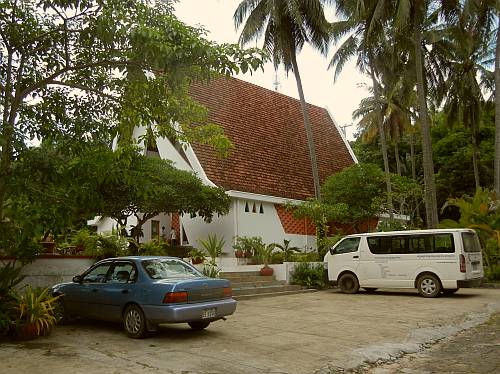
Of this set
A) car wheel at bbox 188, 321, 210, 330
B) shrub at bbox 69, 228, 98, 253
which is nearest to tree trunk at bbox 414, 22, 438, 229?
shrub at bbox 69, 228, 98, 253

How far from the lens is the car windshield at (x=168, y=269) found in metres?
8.52

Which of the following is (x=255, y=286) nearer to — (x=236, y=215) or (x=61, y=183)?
(x=236, y=215)

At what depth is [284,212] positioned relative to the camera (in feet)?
70.7

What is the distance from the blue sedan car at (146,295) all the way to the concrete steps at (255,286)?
568 centimetres

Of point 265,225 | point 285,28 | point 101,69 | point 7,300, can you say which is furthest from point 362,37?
point 7,300

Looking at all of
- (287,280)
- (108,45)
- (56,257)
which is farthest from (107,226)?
(108,45)

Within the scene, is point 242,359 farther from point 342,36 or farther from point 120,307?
point 342,36

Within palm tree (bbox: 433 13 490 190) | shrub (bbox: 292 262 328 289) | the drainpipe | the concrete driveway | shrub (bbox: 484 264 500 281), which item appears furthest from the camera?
palm tree (bbox: 433 13 490 190)

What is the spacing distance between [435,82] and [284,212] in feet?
45.8

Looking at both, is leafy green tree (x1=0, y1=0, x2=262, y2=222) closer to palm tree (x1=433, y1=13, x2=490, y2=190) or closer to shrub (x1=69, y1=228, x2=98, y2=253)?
shrub (x1=69, y1=228, x2=98, y2=253)

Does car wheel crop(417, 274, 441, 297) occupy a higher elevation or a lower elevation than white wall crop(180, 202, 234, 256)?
lower

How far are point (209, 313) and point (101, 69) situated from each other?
4.57 meters

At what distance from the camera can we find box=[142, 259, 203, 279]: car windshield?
8523 mm

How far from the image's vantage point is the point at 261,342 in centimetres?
795
